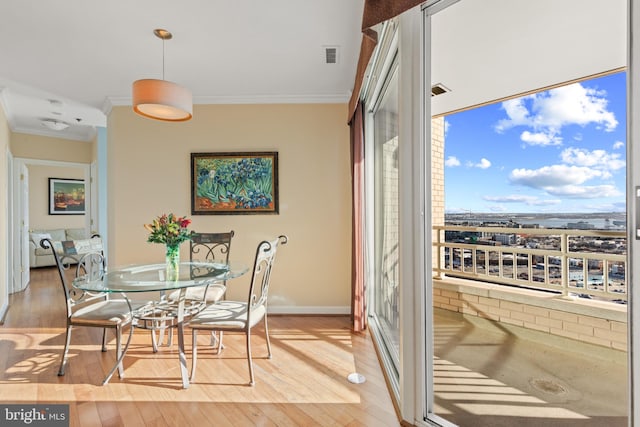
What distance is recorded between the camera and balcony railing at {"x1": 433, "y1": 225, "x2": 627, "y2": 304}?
1086 millimetres

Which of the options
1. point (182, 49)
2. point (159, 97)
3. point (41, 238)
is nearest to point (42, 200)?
point (41, 238)

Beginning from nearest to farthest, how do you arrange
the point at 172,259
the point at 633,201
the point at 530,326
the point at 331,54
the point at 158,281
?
the point at 633,201
the point at 530,326
the point at 158,281
the point at 172,259
the point at 331,54

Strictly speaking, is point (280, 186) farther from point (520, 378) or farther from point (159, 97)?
point (520, 378)

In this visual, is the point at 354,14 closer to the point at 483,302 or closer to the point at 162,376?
the point at 483,302

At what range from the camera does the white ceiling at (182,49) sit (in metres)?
2.17

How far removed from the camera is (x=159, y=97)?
209 cm

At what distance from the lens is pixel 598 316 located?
1.18 metres

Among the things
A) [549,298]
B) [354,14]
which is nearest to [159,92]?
[354,14]

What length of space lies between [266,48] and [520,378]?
2.97 meters

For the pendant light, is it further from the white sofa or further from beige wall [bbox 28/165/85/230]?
beige wall [bbox 28/165/85/230]

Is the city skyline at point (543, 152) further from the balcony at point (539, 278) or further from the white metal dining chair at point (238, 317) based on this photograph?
the white metal dining chair at point (238, 317)

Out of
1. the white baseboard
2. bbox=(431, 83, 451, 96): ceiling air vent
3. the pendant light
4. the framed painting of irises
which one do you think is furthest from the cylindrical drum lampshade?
the white baseboard

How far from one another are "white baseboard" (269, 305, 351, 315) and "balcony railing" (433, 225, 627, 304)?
2.12m

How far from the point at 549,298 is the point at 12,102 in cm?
557
